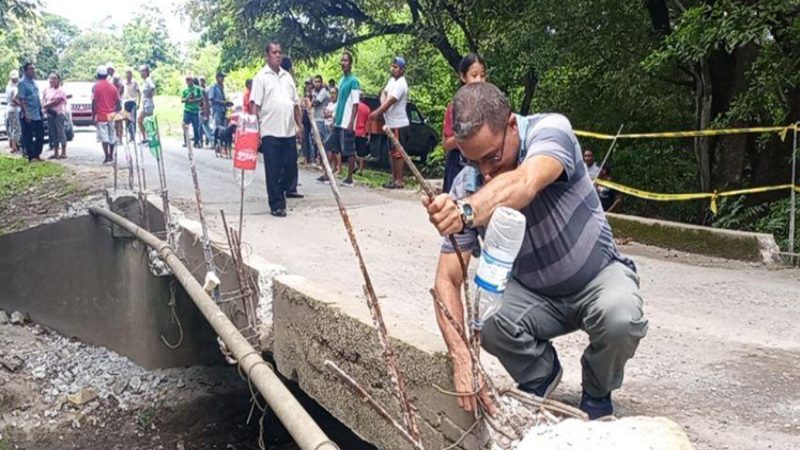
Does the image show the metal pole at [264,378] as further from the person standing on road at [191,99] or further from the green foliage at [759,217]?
the person standing on road at [191,99]

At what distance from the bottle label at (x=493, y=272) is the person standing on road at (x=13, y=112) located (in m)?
14.6

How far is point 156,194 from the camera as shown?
9.62 metres

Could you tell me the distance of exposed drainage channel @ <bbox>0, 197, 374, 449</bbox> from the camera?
8.67 m

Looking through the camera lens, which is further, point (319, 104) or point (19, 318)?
point (319, 104)

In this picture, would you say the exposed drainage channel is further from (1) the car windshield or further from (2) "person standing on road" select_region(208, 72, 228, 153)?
(1) the car windshield

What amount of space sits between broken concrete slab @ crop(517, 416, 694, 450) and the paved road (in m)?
1.22

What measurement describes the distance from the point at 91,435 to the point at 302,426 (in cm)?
667

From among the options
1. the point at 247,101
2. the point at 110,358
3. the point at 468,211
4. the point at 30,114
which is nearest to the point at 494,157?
the point at 468,211

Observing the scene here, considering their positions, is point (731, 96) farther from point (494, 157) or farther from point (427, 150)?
point (427, 150)

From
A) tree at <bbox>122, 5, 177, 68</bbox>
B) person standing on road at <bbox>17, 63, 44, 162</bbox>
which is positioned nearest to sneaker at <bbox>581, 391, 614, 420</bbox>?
person standing on road at <bbox>17, 63, 44, 162</bbox>

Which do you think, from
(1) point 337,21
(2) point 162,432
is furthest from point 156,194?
(1) point 337,21

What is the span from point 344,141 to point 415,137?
246 inches

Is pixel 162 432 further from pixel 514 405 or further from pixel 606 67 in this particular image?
pixel 606 67

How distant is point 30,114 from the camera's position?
48.6ft
